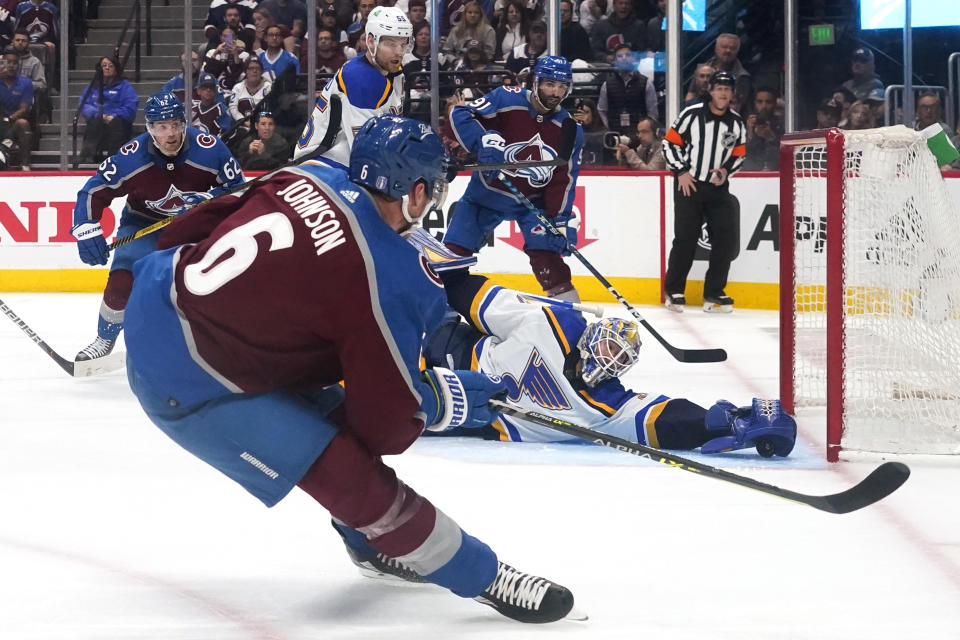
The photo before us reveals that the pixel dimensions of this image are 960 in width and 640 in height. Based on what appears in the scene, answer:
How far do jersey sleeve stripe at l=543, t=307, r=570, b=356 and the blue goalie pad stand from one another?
1.45 feet

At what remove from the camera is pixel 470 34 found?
8109mm

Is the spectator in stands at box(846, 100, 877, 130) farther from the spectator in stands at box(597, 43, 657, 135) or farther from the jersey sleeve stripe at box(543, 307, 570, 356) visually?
the jersey sleeve stripe at box(543, 307, 570, 356)

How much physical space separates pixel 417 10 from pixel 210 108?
1.46 m

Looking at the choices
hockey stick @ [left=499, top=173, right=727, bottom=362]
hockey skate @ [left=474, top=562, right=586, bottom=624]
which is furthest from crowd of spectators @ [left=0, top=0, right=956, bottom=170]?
hockey skate @ [left=474, top=562, right=586, bottom=624]

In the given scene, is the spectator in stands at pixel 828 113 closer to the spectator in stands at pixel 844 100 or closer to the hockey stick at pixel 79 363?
the spectator in stands at pixel 844 100

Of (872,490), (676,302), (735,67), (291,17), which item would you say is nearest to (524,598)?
(872,490)

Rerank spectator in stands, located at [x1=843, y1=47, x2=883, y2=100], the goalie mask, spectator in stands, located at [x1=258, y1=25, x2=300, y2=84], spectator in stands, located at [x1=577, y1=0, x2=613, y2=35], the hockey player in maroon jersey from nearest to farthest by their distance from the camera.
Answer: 1. the hockey player in maroon jersey
2. the goalie mask
3. spectator in stands, located at [x1=843, y1=47, x2=883, y2=100]
4. spectator in stands, located at [x1=577, y1=0, x2=613, y2=35]
5. spectator in stands, located at [x1=258, y1=25, x2=300, y2=84]

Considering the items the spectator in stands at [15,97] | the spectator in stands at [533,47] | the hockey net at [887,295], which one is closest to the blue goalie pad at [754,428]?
the hockey net at [887,295]

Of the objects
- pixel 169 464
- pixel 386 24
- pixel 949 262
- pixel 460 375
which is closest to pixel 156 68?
pixel 386 24

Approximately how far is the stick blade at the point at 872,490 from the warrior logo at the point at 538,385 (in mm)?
1260

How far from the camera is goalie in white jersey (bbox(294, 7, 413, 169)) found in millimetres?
4598

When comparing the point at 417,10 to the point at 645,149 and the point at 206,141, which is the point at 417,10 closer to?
the point at 645,149

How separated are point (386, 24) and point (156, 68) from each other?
4204mm

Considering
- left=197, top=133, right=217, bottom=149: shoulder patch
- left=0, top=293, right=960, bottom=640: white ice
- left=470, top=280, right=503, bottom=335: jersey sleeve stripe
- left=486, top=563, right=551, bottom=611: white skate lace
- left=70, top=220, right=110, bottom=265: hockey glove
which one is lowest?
Answer: left=0, top=293, right=960, bottom=640: white ice
